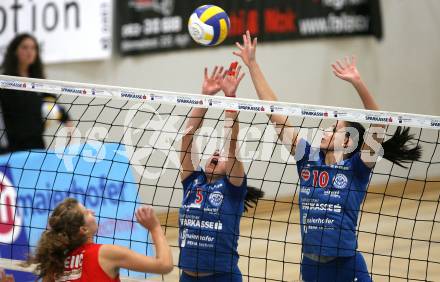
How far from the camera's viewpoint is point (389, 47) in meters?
12.6

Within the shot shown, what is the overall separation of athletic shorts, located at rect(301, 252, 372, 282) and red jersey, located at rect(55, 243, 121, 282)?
149 cm

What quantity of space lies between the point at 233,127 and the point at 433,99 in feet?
25.3

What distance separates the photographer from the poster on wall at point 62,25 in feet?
31.9

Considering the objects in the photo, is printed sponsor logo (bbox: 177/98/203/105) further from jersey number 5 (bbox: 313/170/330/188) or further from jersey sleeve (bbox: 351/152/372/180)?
jersey sleeve (bbox: 351/152/372/180)

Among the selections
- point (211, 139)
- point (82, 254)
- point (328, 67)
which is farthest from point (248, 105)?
point (328, 67)

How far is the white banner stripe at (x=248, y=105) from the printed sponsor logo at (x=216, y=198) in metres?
0.60

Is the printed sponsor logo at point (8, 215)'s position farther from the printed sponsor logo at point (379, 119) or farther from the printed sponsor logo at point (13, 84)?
the printed sponsor logo at point (379, 119)

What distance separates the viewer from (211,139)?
9180 mm

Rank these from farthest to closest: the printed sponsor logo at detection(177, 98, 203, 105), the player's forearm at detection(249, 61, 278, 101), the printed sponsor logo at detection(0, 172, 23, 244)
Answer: the printed sponsor logo at detection(0, 172, 23, 244) → the player's forearm at detection(249, 61, 278, 101) → the printed sponsor logo at detection(177, 98, 203, 105)

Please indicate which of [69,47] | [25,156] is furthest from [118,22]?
[25,156]

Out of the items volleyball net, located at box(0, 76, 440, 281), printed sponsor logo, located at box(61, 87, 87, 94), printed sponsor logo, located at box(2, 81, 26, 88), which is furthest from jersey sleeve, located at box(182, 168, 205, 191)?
printed sponsor logo, located at box(2, 81, 26, 88)

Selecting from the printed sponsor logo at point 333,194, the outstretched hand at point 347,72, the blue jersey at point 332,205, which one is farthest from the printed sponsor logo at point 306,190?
the outstretched hand at point 347,72

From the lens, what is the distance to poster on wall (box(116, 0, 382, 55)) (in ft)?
33.9

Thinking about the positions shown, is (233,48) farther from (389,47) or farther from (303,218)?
(303,218)
